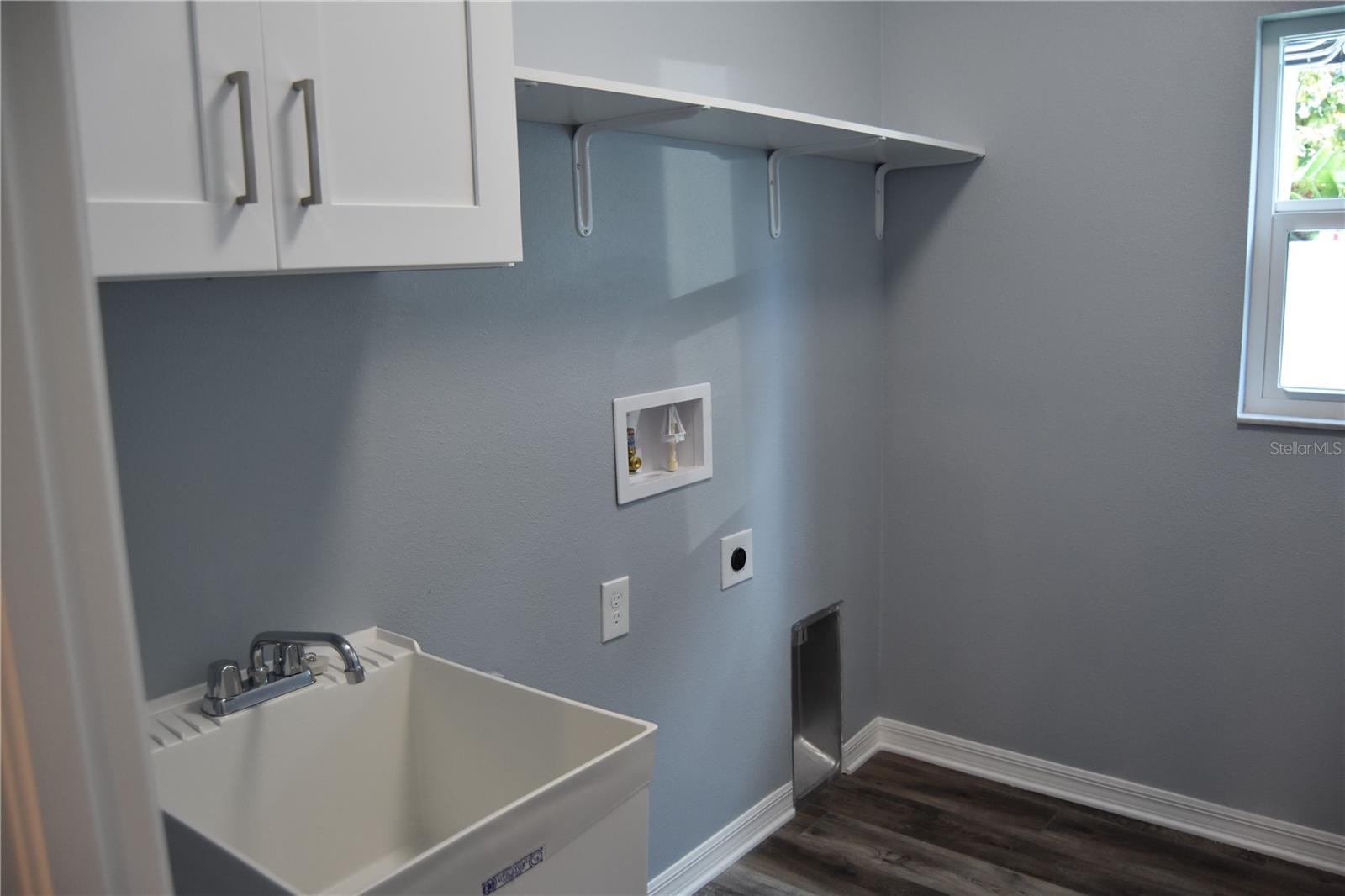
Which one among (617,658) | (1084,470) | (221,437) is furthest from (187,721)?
(1084,470)

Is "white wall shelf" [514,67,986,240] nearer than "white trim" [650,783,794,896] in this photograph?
A: Yes

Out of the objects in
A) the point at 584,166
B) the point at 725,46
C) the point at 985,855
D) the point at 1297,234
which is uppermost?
the point at 725,46

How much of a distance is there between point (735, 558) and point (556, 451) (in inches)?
26.4

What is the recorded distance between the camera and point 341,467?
5.39 ft

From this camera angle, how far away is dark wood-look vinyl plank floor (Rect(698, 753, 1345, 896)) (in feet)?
7.97

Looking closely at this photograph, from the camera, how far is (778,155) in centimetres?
246

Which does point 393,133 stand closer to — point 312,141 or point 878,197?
point 312,141

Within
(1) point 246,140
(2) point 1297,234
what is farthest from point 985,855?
(1) point 246,140

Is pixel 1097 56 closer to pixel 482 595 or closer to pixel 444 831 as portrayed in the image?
pixel 482 595

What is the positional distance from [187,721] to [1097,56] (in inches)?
96.5

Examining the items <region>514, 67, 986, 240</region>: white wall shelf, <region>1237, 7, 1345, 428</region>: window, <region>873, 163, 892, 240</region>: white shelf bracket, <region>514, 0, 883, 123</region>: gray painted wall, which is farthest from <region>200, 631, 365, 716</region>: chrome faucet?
<region>1237, 7, 1345, 428</region>: window

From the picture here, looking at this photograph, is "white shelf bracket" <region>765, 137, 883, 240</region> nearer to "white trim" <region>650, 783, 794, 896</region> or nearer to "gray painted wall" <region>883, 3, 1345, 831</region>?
"gray painted wall" <region>883, 3, 1345, 831</region>

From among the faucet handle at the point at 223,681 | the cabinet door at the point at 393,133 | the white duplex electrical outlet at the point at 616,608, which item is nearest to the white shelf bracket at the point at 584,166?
the cabinet door at the point at 393,133

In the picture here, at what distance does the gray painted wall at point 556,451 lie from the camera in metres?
1.47
